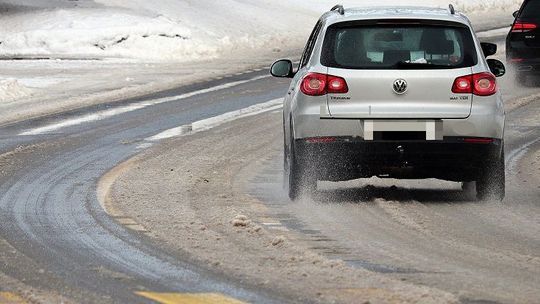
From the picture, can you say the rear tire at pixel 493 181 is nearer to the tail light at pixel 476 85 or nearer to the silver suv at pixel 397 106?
the silver suv at pixel 397 106

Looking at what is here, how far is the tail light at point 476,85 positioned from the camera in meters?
12.2

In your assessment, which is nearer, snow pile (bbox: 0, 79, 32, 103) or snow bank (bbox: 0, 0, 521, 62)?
snow pile (bbox: 0, 79, 32, 103)

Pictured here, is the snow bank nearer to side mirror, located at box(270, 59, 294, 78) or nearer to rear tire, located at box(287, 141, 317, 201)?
side mirror, located at box(270, 59, 294, 78)

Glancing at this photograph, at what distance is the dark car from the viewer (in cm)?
2517

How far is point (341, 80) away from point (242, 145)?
18.3 ft

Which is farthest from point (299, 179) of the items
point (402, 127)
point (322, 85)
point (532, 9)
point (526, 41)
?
point (532, 9)

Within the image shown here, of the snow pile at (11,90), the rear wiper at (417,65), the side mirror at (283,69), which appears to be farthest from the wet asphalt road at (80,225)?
the snow pile at (11,90)

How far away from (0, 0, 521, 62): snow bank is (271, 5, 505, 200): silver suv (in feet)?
69.2

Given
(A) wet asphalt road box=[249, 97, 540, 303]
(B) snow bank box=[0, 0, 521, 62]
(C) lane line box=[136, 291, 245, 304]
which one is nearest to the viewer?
(C) lane line box=[136, 291, 245, 304]

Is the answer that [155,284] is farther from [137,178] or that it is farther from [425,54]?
[137,178]

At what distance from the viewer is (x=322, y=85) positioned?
12.3m

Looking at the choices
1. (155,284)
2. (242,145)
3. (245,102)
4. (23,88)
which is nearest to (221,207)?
(155,284)

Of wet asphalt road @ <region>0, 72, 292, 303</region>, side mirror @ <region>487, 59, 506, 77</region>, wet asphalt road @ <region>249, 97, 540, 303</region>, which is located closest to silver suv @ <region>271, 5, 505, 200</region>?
wet asphalt road @ <region>249, 97, 540, 303</region>

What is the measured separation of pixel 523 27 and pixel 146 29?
1246 cm
